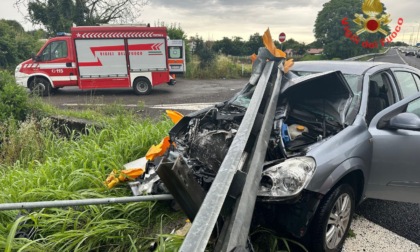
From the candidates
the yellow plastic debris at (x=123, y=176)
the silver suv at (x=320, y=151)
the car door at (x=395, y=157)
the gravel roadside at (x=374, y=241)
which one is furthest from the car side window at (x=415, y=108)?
the yellow plastic debris at (x=123, y=176)

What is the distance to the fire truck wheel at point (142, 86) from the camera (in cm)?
1197

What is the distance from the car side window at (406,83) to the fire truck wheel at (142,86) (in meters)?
9.59

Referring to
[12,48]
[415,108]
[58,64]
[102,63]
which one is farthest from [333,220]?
[12,48]

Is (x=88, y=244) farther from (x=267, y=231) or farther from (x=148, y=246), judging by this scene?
(x=267, y=231)

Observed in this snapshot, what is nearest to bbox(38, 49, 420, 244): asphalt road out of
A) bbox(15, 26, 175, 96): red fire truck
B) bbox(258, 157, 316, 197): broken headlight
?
bbox(15, 26, 175, 96): red fire truck

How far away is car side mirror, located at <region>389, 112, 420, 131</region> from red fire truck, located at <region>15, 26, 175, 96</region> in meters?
10.0

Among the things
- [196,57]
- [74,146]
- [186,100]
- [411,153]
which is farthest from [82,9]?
[411,153]

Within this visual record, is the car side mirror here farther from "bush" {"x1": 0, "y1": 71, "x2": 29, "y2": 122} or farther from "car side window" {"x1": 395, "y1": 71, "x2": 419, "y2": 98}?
"bush" {"x1": 0, "y1": 71, "x2": 29, "y2": 122}

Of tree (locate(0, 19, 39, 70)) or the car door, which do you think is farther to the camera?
tree (locate(0, 19, 39, 70))

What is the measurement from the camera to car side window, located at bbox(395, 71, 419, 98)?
3.61m

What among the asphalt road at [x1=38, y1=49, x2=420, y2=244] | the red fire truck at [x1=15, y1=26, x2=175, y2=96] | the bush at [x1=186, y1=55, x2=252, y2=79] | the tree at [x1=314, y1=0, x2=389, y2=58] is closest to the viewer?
the asphalt road at [x1=38, y1=49, x2=420, y2=244]

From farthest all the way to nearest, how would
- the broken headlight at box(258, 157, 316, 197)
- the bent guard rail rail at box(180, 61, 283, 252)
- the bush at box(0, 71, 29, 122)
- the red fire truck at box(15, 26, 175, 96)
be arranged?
1. the red fire truck at box(15, 26, 175, 96)
2. the bush at box(0, 71, 29, 122)
3. the broken headlight at box(258, 157, 316, 197)
4. the bent guard rail rail at box(180, 61, 283, 252)

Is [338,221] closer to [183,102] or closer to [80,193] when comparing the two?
[80,193]

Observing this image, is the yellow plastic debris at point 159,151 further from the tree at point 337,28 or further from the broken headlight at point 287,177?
the tree at point 337,28
